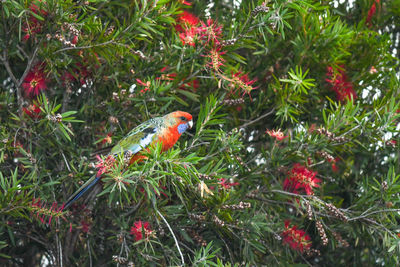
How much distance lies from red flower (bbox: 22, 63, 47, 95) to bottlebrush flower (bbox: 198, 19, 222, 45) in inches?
33.3

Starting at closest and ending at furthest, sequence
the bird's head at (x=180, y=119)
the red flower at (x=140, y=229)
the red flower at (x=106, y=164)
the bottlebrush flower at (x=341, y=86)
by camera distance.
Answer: the red flower at (x=106, y=164)
the red flower at (x=140, y=229)
the bird's head at (x=180, y=119)
the bottlebrush flower at (x=341, y=86)

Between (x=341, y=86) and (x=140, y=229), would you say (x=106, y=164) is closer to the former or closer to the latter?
(x=140, y=229)

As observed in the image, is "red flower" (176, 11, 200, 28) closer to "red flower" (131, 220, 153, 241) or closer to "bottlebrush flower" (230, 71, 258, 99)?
"bottlebrush flower" (230, 71, 258, 99)

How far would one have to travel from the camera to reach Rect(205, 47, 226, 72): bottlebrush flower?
2.63 meters

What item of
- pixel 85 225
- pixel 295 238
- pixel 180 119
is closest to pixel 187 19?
pixel 180 119

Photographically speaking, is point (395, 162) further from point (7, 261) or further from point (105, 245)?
point (7, 261)

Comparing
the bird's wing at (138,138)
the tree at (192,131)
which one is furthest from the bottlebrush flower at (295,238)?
the bird's wing at (138,138)

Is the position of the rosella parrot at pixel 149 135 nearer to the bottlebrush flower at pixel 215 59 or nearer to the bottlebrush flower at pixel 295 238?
the bottlebrush flower at pixel 215 59

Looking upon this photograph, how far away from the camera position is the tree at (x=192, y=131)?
257 cm

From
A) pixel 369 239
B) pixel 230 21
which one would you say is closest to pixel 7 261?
pixel 230 21

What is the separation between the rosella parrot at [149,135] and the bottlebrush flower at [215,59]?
36cm

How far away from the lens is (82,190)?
2.69m

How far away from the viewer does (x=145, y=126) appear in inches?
112

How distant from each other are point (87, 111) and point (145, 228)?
29.3 inches
